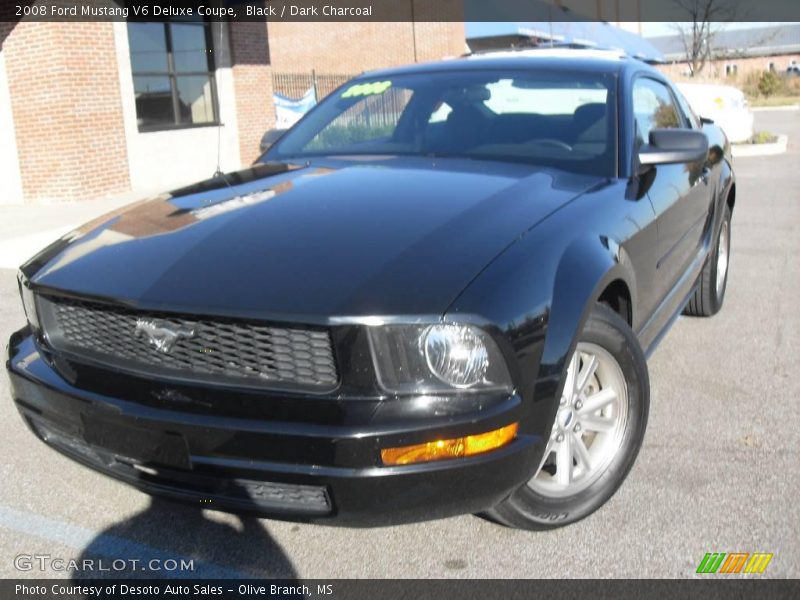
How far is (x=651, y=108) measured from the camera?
14.4 feet

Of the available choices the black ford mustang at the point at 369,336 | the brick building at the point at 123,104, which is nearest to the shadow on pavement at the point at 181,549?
the black ford mustang at the point at 369,336

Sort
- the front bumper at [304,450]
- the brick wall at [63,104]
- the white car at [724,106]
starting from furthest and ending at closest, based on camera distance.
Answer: the white car at [724,106] → the brick wall at [63,104] → the front bumper at [304,450]

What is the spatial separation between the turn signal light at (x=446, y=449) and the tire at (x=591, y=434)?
354mm

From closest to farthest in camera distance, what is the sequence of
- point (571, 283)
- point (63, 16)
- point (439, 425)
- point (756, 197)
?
point (439, 425) < point (571, 283) < point (756, 197) < point (63, 16)

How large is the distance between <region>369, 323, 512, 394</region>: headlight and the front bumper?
5cm

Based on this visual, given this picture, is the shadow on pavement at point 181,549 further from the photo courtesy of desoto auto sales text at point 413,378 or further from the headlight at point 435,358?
the headlight at point 435,358

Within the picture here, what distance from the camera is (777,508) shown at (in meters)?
3.03

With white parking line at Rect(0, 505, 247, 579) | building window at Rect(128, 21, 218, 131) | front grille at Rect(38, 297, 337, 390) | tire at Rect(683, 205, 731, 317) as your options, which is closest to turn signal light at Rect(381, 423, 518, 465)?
front grille at Rect(38, 297, 337, 390)

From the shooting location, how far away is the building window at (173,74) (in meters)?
13.2

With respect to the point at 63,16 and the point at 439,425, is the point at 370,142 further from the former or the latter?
the point at 63,16

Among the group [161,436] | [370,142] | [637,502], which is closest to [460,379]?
[161,436]

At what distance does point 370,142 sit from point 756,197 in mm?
8199

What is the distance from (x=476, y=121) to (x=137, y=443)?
2.23 meters

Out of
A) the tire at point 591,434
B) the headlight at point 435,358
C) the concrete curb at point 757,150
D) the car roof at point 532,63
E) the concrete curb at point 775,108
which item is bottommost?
the concrete curb at point 775,108
